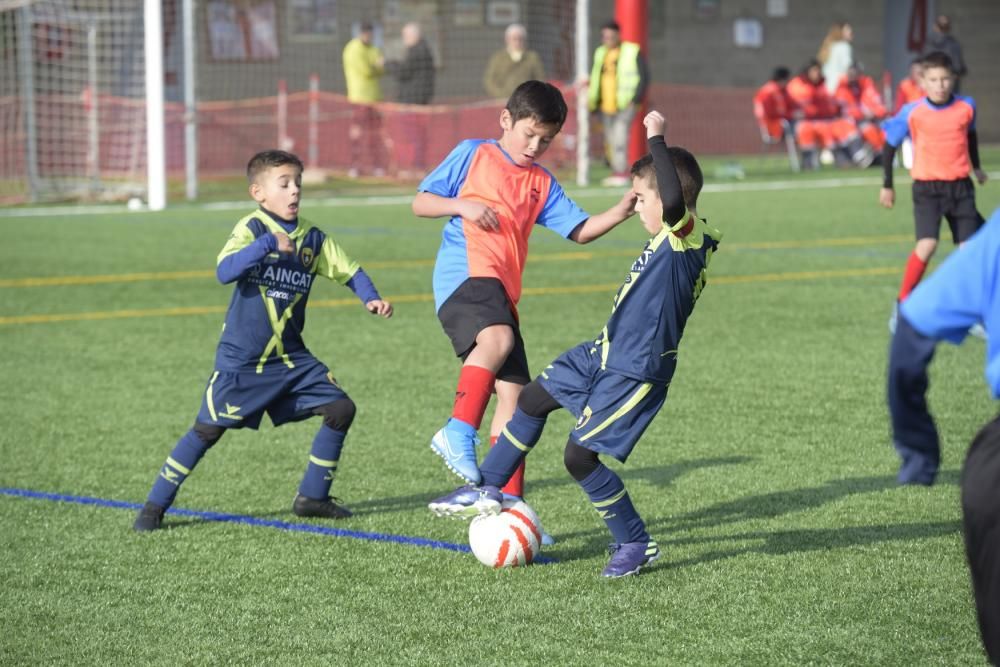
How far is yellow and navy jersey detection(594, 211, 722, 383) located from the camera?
469cm

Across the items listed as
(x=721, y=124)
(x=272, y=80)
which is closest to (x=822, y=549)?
(x=272, y=80)

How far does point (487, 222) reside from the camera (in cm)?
523

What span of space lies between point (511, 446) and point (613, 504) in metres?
0.43

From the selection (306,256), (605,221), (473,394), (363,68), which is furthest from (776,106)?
(473,394)

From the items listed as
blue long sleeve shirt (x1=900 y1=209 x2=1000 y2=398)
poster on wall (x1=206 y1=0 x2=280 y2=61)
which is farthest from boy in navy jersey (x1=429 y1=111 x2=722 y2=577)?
poster on wall (x1=206 y1=0 x2=280 y2=61)

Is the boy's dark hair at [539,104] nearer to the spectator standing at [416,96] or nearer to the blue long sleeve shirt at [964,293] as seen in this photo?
the blue long sleeve shirt at [964,293]

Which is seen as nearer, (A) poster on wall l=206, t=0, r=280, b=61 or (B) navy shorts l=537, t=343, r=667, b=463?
(B) navy shorts l=537, t=343, r=667, b=463

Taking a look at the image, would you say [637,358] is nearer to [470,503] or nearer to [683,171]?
[683,171]

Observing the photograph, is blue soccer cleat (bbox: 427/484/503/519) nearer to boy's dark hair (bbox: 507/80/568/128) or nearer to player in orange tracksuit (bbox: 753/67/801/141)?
boy's dark hair (bbox: 507/80/568/128)

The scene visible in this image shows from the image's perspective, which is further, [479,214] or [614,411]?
[479,214]

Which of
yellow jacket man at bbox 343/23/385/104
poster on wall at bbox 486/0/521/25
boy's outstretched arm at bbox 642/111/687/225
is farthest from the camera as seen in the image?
poster on wall at bbox 486/0/521/25

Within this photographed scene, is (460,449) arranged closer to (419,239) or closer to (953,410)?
(953,410)

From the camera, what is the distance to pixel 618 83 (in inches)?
862

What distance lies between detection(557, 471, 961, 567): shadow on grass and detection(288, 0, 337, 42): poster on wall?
2249 cm
